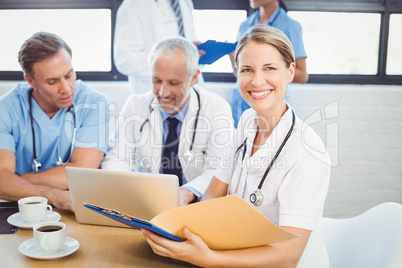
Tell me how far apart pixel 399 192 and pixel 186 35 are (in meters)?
1.87

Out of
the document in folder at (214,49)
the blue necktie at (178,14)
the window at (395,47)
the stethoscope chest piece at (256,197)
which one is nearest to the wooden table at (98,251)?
the stethoscope chest piece at (256,197)

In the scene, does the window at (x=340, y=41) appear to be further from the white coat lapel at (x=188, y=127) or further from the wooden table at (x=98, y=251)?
the wooden table at (x=98, y=251)

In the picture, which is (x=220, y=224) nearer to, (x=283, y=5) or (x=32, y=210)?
(x=32, y=210)

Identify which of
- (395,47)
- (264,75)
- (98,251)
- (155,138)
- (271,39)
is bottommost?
(98,251)

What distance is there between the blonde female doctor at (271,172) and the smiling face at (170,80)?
22.2 inches

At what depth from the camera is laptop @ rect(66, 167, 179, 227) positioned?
3.76 ft

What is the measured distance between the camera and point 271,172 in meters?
1.25

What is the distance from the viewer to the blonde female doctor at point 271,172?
→ 1037 mm

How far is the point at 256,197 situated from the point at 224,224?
11.3 inches

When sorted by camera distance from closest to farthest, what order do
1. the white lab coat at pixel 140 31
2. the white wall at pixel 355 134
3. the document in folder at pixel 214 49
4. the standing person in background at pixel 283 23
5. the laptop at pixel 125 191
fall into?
the laptop at pixel 125 191, the document in folder at pixel 214 49, the standing person in background at pixel 283 23, the white lab coat at pixel 140 31, the white wall at pixel 355 134

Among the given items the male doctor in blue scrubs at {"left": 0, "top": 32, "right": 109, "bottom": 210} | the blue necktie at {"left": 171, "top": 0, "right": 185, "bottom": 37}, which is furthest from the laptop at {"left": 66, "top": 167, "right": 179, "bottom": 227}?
the blue necktie at {"left": 171, "top": 0, "right": 185, "bottom": 37}

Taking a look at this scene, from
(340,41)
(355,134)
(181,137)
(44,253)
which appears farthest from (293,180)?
(340,41)

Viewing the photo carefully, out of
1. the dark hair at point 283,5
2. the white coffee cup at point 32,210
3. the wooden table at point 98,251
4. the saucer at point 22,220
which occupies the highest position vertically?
the dark hair at point 283,5

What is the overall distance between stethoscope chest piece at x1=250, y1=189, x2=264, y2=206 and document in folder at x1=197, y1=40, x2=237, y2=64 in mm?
1074
